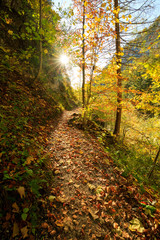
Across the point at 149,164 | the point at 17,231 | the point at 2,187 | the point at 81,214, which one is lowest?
the point at 149,164

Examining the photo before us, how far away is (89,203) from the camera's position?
8.22 ft

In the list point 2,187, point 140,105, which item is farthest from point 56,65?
point 2,187

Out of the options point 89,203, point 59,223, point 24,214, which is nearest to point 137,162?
point 89,203

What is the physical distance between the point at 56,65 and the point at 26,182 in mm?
14811

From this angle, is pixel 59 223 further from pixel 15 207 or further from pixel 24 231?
pixel 15 207

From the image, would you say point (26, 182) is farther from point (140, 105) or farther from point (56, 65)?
point (56, 65)

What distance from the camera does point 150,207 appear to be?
2660 millimetres

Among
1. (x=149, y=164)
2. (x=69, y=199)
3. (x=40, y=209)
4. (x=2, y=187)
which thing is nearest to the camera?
(x=2, y=187)

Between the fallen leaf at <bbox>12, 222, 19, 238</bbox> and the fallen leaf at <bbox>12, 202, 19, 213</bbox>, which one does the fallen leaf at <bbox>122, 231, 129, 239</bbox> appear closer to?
the fallen leaf at <bbox>12, 222, 19, 238</bbox>

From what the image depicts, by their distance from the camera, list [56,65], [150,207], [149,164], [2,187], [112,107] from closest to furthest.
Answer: [2,187], [150,207], [149,164], [112,107], [56,65]

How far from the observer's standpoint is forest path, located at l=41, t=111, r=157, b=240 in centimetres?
197

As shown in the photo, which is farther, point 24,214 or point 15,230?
point 24,214

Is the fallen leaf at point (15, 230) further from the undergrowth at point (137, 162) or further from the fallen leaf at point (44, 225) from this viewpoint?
the undergrowth at point (137, 162)

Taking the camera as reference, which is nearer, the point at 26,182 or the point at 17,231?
the point at 17,231
